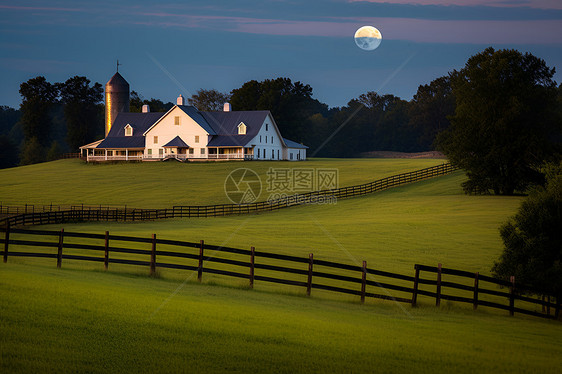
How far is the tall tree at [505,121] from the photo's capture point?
5288cm

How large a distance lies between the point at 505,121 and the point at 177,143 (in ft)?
168

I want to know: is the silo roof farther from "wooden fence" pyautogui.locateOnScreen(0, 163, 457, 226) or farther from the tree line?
"wooden fence" pyautogui.locateOnScreen(0, 163, 457, 226)

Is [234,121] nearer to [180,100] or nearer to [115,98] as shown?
[180,100]

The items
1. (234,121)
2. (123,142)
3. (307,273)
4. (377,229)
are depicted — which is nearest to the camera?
(307,273)

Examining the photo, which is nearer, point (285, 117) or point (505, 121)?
point (505, 121)

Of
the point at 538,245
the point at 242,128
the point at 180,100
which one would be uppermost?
the point at 180,100

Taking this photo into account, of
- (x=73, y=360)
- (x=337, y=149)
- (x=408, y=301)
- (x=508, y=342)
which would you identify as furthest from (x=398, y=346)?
(x=337, y=149)

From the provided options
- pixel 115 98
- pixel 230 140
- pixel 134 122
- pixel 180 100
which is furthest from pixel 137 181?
pixel 115 98

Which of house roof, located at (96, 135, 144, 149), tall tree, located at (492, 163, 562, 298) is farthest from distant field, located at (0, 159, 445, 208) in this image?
tall tree, located at (492, 163, 562, 298)

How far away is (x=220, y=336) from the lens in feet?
33.9

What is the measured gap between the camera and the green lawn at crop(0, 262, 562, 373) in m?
8.84

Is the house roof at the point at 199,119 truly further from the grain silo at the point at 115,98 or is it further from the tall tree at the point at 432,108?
the tall tree at the point at 432,108

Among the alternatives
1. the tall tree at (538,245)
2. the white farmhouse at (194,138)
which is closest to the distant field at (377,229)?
the tall tree at (538,245)

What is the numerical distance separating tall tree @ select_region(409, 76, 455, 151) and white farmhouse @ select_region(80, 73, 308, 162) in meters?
50.8
